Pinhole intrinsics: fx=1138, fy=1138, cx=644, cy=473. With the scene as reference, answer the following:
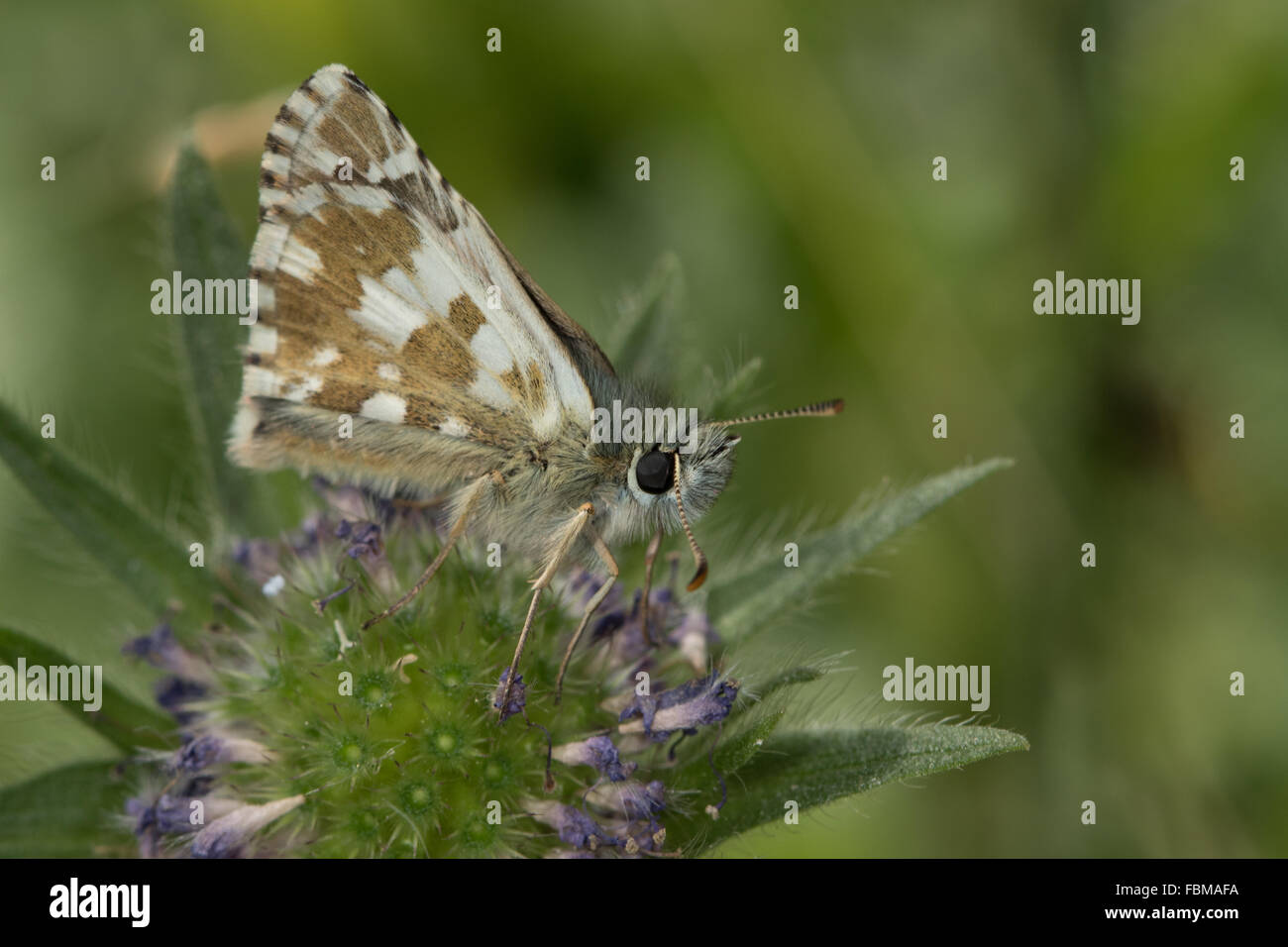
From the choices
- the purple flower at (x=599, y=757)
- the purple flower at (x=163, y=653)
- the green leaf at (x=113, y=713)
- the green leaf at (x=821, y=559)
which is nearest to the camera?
the purple flower at (x=599, y=757)

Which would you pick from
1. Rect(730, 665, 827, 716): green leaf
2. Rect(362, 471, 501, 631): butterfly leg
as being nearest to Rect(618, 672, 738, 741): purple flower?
Rect(730, 665, 827, 716): green leaf

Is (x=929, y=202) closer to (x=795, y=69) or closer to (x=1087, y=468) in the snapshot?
(x=795, y=69)

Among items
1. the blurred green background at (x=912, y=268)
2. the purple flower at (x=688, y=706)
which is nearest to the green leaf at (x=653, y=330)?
the blurred green background at (x=912, y=268)

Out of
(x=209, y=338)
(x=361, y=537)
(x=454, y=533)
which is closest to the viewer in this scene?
(x=454, y=533)

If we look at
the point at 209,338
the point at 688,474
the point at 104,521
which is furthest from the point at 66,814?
the point at 688,474

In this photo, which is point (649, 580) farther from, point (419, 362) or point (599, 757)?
point (419, 362)

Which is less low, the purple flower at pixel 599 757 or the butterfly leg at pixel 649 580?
the butterfly leg at pixel 649 580

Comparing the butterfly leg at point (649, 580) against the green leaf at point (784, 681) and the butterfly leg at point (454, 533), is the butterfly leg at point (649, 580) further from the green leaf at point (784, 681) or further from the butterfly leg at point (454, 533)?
the butterfly leg at point (454, 533)
